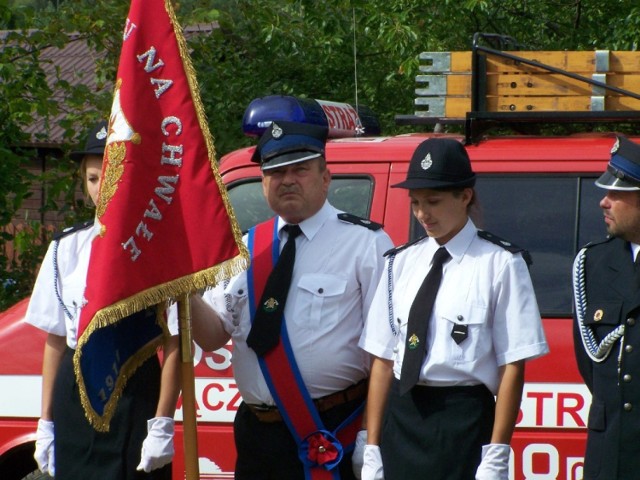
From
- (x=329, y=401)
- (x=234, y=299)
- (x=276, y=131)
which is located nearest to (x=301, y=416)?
(x=329, y=401)

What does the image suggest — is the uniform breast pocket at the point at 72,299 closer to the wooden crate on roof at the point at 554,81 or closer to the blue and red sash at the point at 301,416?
the blue and red sash at the point at 301,416

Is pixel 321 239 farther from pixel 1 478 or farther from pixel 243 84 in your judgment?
pixel 243 84

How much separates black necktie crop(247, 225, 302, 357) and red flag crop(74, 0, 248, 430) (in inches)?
13.6

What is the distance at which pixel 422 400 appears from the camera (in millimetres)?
3854

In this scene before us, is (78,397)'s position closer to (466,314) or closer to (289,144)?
(289,144)

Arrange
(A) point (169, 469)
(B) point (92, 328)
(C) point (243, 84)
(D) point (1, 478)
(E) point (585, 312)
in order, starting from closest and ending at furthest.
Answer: (B) point (92, 328) → (E) point (585, 312) → (A) point (169, 469) → (D) point (1, 478) → (C) point (243, 84)

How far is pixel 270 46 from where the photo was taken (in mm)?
9766

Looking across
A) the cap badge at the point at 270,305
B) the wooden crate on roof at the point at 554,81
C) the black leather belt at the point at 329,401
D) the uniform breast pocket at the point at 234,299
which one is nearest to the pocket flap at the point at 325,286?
the cap badge at the point at 270,305

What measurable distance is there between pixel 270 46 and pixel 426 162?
602 centimetres

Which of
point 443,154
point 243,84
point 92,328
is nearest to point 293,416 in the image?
point 92,328

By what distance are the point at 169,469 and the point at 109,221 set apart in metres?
1.18

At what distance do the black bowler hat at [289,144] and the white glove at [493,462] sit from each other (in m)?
1.29

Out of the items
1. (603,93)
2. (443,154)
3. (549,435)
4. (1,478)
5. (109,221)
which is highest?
(603,93)

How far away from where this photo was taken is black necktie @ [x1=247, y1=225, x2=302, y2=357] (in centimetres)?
422
